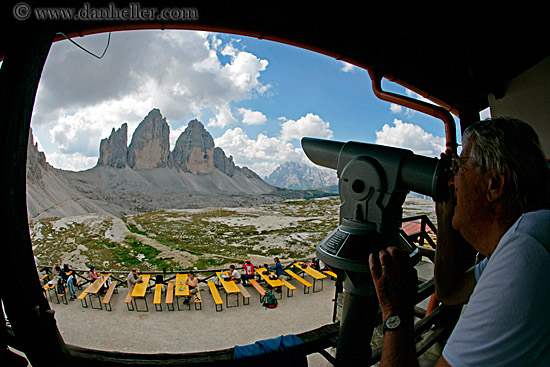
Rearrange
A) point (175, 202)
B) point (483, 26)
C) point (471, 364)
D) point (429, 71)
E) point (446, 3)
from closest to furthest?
point (471, 364), point (446, 3), point (483, 26), point (429, 71), point (175, 202)

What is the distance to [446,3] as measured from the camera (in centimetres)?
223

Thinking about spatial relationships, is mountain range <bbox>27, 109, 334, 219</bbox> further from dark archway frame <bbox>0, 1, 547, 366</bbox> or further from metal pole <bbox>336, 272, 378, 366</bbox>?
metal pole <bbox>336, 272, 378, 366</bbox>

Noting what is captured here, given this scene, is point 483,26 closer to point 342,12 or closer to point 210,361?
point 342,12

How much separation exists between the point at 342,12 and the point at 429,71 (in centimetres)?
171

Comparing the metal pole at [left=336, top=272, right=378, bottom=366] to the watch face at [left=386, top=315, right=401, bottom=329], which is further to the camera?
the metal pole at [left=336, top=272, right=378, bottom=366]

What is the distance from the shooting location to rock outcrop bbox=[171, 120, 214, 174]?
102 metres

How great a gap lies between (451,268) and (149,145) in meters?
99.4

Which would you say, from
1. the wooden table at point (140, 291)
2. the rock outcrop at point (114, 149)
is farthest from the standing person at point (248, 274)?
the rock outcrop at point (114, 149)

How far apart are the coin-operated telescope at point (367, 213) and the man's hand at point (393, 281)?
0.03 m

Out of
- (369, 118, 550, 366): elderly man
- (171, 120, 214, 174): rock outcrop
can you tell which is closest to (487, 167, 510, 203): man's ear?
(369, 118, 550, 366): elderly man

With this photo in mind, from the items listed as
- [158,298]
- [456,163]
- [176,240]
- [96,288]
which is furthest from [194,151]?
[456,163]

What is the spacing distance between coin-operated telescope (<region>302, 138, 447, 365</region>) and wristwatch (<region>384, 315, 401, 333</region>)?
10 centimetres

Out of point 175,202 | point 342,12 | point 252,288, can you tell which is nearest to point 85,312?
point 252,288

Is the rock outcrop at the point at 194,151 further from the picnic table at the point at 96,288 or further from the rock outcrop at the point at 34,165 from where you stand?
the picnic table at the point at 96,288
